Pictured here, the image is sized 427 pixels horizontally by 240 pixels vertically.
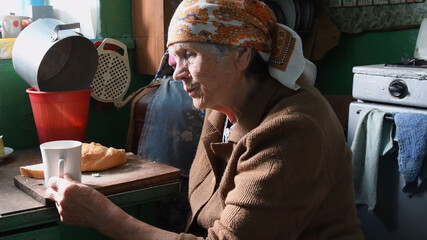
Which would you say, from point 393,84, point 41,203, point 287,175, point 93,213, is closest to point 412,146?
point 393,84

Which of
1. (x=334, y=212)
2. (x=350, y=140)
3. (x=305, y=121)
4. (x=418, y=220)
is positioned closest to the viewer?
(x=305, y=121)

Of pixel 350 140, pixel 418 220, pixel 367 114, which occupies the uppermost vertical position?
pixel 367 114

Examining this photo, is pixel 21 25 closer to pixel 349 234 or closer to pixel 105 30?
pixel 105 30

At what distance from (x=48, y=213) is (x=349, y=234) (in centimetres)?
87

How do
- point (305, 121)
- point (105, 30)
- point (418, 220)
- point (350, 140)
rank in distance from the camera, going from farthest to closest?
point (105, 30), point (350, 140), point (418, 220), point (305, 121)

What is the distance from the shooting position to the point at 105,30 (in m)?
2.46

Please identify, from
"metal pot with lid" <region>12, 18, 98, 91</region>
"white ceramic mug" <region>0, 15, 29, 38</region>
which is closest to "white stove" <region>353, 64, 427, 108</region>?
"metal pot with lid" <region>12, 18, 98, 91</region>

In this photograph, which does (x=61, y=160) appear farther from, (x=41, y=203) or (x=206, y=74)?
(x=206, y=74)

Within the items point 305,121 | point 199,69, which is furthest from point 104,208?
point 305,121

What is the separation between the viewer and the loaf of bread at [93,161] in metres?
1.57

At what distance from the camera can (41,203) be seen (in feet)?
4.56

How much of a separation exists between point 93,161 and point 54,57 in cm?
63

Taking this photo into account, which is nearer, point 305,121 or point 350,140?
point 305,121

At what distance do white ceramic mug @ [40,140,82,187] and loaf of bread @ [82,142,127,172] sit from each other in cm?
16
